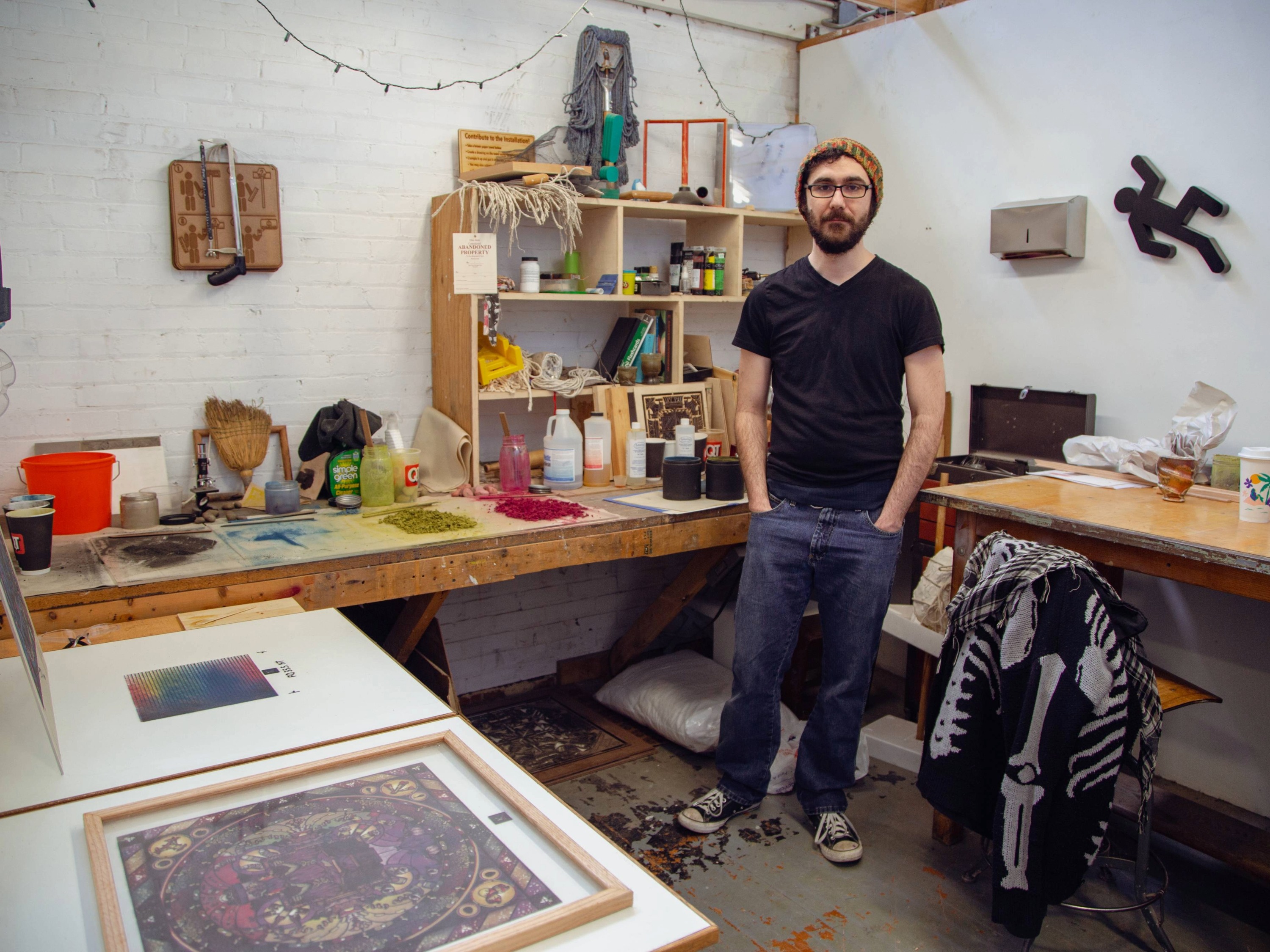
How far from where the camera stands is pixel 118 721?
1448 millimetres

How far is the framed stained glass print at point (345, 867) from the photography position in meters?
0.94

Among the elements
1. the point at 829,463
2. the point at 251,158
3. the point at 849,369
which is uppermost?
the point at 251,158

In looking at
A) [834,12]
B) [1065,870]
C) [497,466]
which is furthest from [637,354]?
[1065,870]

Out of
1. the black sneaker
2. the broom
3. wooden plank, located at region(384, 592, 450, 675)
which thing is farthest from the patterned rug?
the broom

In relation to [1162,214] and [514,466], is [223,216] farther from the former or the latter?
[1162,214]

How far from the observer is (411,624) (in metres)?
2.80

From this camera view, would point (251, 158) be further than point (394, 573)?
Yes

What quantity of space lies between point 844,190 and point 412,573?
1525mm

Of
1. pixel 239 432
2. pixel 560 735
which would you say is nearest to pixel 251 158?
pixel 239 432

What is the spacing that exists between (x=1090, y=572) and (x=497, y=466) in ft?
6.84

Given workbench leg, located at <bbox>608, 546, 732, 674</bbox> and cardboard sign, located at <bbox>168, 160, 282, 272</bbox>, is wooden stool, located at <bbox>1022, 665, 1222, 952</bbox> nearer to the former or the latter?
workbench leg, located at <bbox>608, 546, 732, 674</bbox>

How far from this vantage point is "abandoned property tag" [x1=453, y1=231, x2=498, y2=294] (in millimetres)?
3164

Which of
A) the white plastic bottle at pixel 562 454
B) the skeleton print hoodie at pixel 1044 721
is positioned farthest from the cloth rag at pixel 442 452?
the skeleton print hoodie at pixel 1044 721

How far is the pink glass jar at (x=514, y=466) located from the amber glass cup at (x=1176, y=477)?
6.44ft
